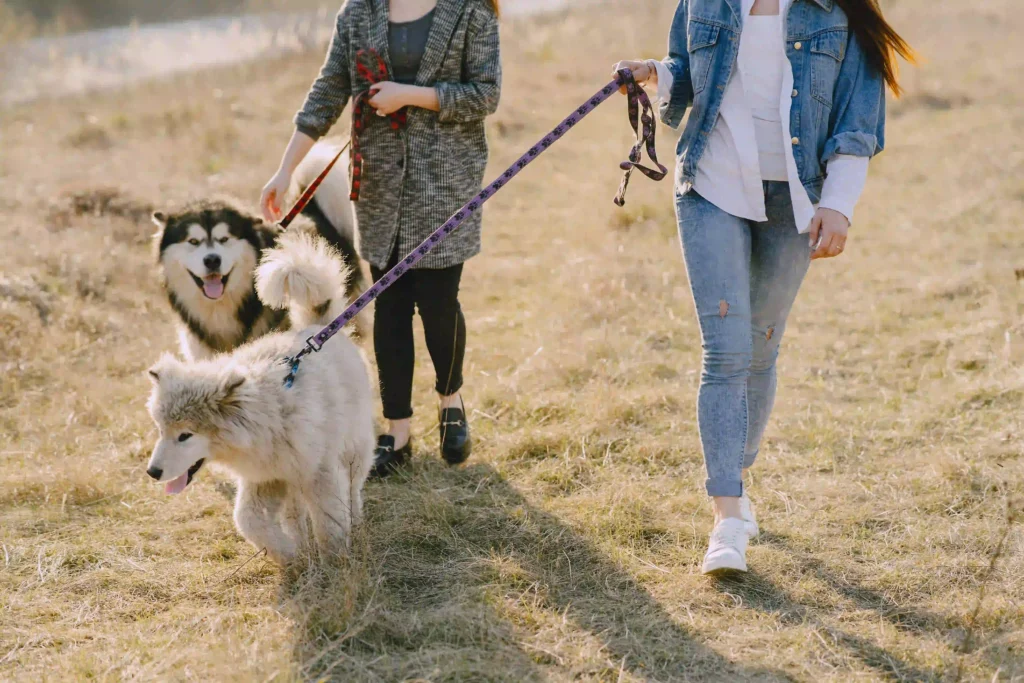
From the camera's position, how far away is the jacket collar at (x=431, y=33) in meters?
3.73

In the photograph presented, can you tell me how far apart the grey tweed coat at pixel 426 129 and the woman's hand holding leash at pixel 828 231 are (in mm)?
1423

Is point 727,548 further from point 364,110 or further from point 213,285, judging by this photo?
point 213,285

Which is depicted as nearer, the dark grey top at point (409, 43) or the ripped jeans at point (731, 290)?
the ripped jeans at point (731, 290)

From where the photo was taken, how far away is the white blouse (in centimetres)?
297

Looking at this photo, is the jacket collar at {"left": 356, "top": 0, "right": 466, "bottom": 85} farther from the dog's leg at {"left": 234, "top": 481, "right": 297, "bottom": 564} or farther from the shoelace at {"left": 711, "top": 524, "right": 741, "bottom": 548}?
the shoelace at {"left": 711, "top": 524, "right": 741, "bottom": 548}

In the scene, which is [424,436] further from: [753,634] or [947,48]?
[947,48]

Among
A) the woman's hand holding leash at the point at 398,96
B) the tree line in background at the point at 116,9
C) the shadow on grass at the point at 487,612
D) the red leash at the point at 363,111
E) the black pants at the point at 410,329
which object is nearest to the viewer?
the shadow on grass at the point at 487,612

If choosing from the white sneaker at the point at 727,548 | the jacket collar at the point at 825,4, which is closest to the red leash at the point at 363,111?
the jacket collar at the point at 825,4

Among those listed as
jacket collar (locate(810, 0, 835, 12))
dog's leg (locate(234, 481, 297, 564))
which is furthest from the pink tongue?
jacket collar (locate(810, 0, 835, 12))

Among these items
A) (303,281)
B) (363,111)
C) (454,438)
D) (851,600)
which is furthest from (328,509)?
(851,600)

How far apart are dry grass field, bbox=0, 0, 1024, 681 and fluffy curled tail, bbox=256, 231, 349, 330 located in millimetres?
776

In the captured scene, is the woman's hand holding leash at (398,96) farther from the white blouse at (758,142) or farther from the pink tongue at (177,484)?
the pink tongue at (177,484)

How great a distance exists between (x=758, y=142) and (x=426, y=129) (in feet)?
4.40

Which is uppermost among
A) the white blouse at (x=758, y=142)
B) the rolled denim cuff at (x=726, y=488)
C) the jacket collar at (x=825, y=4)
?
the jacket collar at (x=825, y=4)
